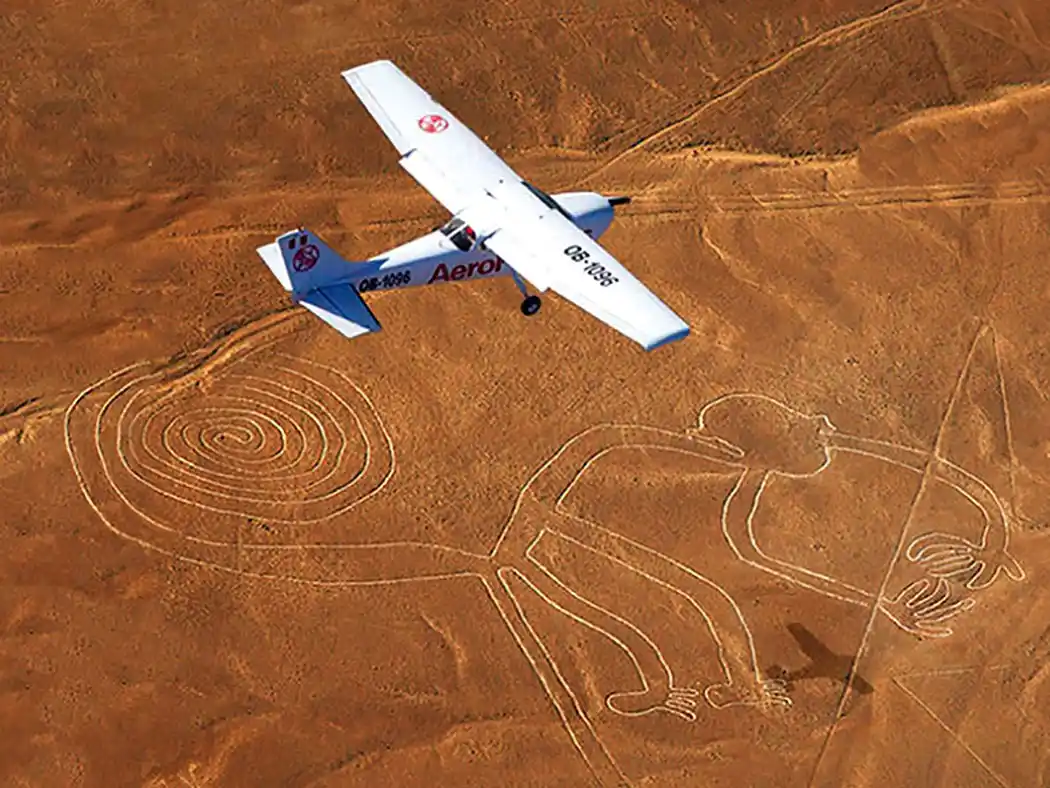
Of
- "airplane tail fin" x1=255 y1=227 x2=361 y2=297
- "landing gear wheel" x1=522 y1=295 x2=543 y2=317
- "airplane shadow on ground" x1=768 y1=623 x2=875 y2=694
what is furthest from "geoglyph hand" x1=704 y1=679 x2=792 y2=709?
"airplane tail fin" x1=255 y1=227 x2=361 y2=297

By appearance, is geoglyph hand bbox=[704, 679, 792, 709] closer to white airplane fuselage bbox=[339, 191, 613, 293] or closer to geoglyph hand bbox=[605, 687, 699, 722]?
geoglyph hand bbox=[605, 687, 699, 722]

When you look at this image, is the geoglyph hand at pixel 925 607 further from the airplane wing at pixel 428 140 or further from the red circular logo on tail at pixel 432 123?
the red circular logo on tail at pixel 432 123

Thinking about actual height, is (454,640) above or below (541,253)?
below

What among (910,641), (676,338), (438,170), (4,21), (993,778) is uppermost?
(4,21)

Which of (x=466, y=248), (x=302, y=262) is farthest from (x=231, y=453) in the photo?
(x=466, y=248)

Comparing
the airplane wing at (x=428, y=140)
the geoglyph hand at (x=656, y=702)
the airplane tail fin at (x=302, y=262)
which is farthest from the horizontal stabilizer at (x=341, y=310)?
the geoglyph hand at (x=656, y=702)

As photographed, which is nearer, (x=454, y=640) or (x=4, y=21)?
(x=454, y=640)

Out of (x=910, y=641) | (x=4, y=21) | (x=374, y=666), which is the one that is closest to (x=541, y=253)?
(x=374, y=666)

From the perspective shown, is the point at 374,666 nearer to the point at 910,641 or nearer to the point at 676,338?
the point at 676,338
